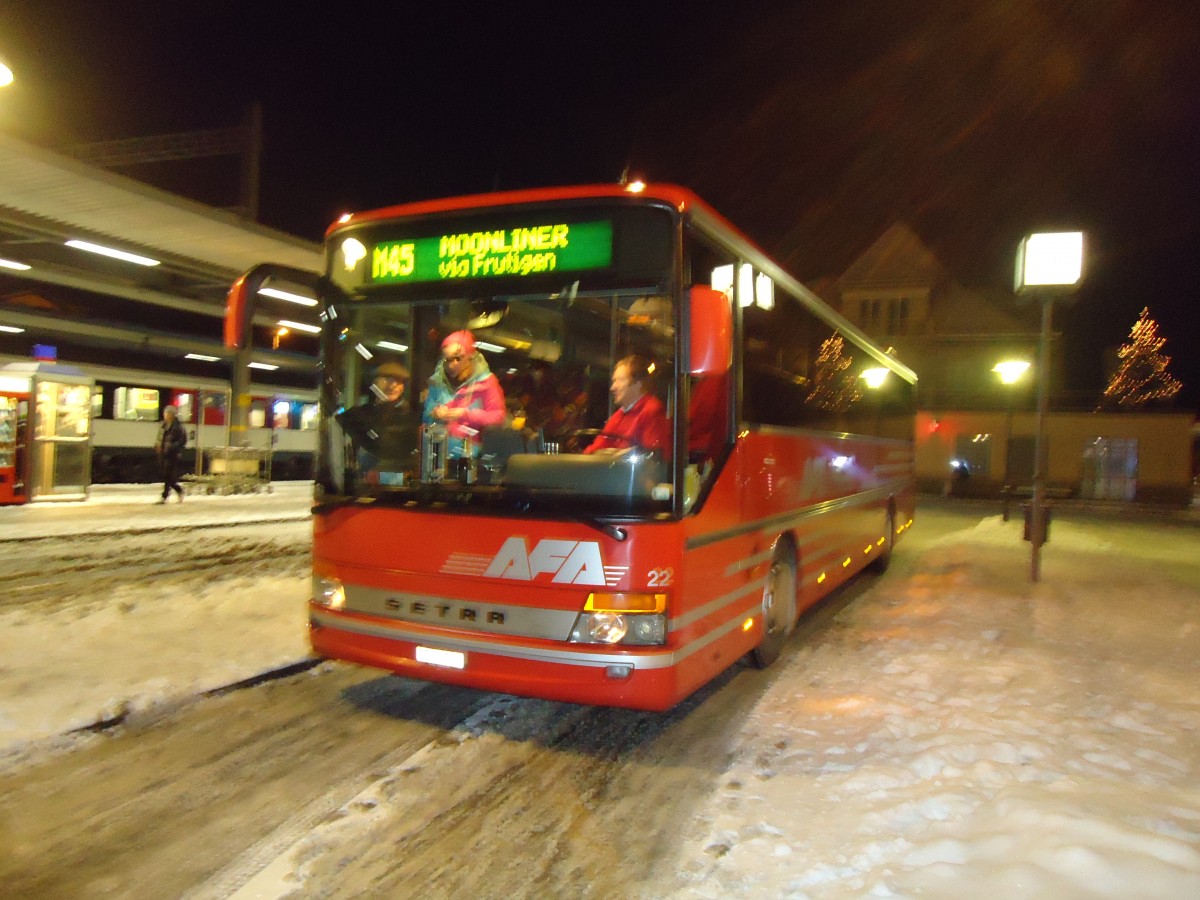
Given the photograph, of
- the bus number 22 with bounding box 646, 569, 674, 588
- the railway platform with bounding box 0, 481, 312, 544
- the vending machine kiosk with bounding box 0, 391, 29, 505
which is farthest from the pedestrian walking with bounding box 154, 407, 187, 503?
the bus number 22 with bounding box 646, 569, 674, 588

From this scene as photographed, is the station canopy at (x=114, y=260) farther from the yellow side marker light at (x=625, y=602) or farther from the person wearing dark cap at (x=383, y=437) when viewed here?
the yellow side marker light at (x=625, y=602)

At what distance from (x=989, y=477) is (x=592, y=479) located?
33296 millimetres

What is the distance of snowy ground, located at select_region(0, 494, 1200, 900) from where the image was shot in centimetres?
334

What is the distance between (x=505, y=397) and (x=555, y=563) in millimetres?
1218

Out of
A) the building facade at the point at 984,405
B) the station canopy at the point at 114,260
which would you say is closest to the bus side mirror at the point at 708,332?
the station canopy at the point at 114,260

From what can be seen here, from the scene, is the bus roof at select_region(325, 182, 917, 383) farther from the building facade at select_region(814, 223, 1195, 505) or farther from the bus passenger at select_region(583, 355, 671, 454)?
the building facade at select_region(814, 223, 1195, 505)

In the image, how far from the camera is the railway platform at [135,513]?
1304 cm

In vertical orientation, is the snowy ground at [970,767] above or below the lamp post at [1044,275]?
below

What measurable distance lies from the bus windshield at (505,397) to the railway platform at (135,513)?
9.65m

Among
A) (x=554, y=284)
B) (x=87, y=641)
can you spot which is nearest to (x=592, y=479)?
(x=554, y=284)

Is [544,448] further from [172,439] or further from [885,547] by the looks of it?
[172,439]

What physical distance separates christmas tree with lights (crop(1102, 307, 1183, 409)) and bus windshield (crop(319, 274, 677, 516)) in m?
34.8

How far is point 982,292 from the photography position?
38.1m

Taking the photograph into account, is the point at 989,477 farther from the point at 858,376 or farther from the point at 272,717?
the point at 272,717
